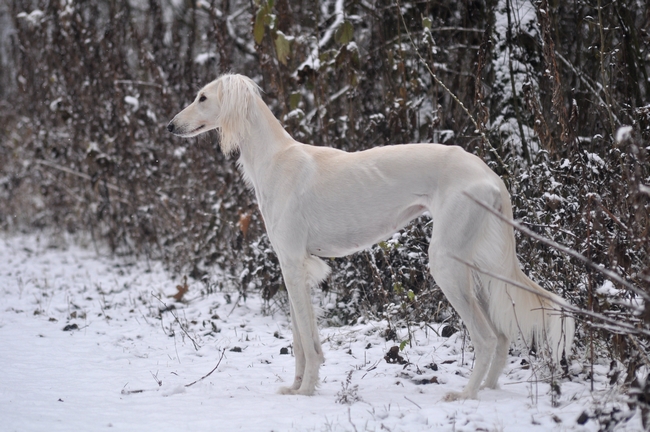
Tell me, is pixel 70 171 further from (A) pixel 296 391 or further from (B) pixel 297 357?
(A) pixel 296 391

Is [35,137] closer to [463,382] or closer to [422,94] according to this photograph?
[422,94]

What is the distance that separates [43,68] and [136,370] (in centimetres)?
674

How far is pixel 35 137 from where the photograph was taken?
9.53 metres

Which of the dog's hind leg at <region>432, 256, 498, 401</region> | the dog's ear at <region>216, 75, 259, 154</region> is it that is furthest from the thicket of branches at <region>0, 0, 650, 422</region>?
the dog's ear at <region>216, 75, 259, 154</region>

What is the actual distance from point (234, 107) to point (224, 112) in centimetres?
8

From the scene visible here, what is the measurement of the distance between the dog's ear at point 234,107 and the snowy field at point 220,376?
1548mm

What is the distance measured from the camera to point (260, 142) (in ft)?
12.5

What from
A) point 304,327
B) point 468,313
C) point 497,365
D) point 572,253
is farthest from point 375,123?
point 572,253

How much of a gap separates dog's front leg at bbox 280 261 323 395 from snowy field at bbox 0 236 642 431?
0.36 ft

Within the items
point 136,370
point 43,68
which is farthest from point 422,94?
point 43,68

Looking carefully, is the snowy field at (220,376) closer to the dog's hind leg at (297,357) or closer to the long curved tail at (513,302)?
the dog's hind leg at (297,357)

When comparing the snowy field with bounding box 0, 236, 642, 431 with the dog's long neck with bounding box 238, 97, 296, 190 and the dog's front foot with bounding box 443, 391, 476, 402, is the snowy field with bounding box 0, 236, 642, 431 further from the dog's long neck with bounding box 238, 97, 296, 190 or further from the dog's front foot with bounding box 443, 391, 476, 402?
the dog's long neck with bounding box 238, 97, 296, 190

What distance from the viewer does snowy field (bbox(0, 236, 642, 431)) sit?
2943mm

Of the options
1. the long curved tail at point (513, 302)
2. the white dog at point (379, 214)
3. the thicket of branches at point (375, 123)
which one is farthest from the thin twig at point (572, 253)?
the long curved tail at point (513, 302)
